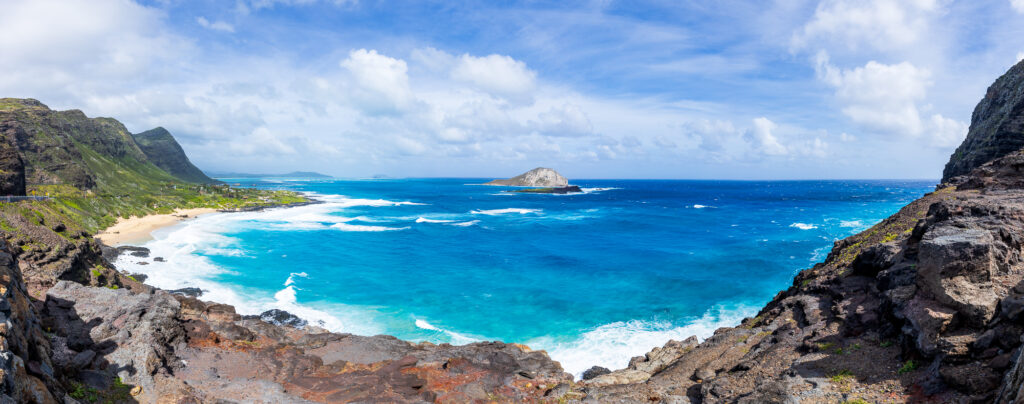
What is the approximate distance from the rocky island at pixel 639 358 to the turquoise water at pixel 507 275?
6.47 meters

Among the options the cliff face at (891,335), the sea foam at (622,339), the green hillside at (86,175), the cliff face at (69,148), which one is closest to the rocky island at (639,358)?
the cliff face at (891,335)

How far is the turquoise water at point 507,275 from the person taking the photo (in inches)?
1248

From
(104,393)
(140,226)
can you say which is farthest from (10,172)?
(140,226)

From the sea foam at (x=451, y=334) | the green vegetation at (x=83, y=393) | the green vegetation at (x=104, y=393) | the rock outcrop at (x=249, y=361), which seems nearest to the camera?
the green vegetation at (x=83, y=393)

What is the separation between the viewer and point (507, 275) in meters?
45.7

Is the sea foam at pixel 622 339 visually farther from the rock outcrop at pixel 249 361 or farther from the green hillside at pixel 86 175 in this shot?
the green hillside at pixel 86 175

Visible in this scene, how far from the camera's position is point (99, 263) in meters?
30.1

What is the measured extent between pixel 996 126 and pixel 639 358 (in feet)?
147

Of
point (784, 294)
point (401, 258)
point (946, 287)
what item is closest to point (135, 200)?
point (401, 258)

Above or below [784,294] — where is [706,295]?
below

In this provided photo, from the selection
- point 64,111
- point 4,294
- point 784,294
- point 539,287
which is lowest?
point 539,287

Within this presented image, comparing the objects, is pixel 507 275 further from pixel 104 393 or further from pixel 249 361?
pixel 104 393

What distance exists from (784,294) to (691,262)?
80.5ft

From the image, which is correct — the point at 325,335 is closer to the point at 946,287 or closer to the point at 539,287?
the point at 539,287
